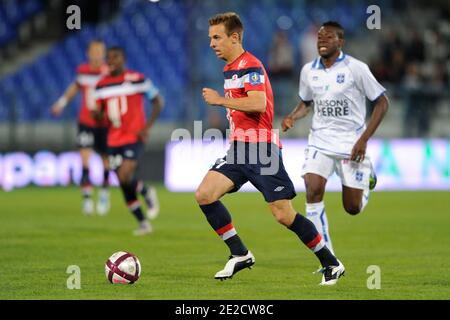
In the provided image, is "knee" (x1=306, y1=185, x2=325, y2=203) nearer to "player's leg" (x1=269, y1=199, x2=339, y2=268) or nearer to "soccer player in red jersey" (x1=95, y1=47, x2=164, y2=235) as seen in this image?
"player's leg" (x1=269, y1=199, x2=339, y2=268)

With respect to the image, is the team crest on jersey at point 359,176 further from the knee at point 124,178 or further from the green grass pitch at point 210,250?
the knee at point 124,178

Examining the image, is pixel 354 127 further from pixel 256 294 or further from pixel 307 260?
pixel 256 294

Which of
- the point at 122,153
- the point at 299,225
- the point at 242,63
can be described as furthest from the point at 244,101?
the point at 122,153

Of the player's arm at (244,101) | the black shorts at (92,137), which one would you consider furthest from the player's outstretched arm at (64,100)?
the player's arm at (244,101)

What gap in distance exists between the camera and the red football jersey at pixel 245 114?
8.73 metres

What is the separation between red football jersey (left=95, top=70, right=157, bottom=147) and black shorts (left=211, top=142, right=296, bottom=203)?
5004 mm

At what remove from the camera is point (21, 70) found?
2477cm

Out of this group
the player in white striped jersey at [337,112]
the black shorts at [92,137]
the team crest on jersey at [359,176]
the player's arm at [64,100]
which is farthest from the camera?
the black shorts at [92,137]

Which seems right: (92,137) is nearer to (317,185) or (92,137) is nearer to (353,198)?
(353,198)

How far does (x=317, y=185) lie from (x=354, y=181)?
19.3 inches

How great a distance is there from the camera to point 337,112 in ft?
33.2

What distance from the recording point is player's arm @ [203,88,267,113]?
27.1ft

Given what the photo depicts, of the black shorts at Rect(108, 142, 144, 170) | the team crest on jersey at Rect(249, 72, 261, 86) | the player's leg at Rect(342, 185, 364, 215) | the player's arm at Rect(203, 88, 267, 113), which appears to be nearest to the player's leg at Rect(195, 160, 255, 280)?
the player's arm at Rect(203, 88, 267, 113)

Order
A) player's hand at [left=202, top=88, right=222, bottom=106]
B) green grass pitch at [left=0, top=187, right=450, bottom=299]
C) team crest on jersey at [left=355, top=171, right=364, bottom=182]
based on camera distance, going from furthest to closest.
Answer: team crest on jersey at [left=355, top=171, right=364, bottom=182] < green grass pitch at [left=0, top=187, right=450, bottom=299] < player's hand at [left=202, top=88, right=222, bottom=106]
